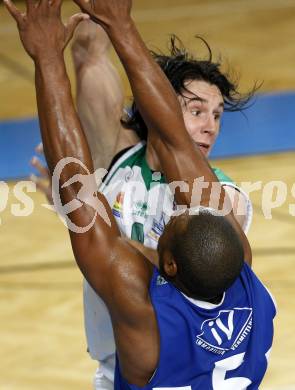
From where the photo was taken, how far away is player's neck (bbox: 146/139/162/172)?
3.50 metres

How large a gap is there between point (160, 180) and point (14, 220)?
345 centimetres

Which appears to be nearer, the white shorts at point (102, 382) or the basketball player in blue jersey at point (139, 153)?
the basketball player in blue jersey at point (139, 153)

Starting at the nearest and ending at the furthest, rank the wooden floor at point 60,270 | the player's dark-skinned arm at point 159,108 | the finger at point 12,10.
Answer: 1. the finger at point 12,10
2. the player's dark-skinned arm at point 159,108
3. the wooden floor at point 60,270

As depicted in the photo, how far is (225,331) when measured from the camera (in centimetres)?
293

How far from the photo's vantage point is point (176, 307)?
2.88m

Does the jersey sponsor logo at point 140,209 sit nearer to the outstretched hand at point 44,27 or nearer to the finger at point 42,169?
the finger at point 42,169

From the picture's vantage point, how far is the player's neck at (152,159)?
3.50 m

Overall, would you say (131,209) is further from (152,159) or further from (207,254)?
(207,254)

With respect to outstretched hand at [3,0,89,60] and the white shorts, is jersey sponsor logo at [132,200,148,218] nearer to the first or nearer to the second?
the white shorts

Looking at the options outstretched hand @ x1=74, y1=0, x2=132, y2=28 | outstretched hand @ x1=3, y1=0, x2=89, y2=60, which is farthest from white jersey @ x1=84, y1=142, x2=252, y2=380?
outstretched hand @ x1=3, y1=0, x2=89, y2=60

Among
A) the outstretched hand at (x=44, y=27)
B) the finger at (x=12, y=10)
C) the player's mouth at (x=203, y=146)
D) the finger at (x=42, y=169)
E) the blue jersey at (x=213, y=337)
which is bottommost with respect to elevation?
the blue jersey at (x=213, y=337)

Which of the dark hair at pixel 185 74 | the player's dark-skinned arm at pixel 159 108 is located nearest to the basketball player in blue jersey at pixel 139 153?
the dark hair at pixel 185 74

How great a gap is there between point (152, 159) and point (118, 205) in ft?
0.62

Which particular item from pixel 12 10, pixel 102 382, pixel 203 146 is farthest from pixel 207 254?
pixel 102 382
